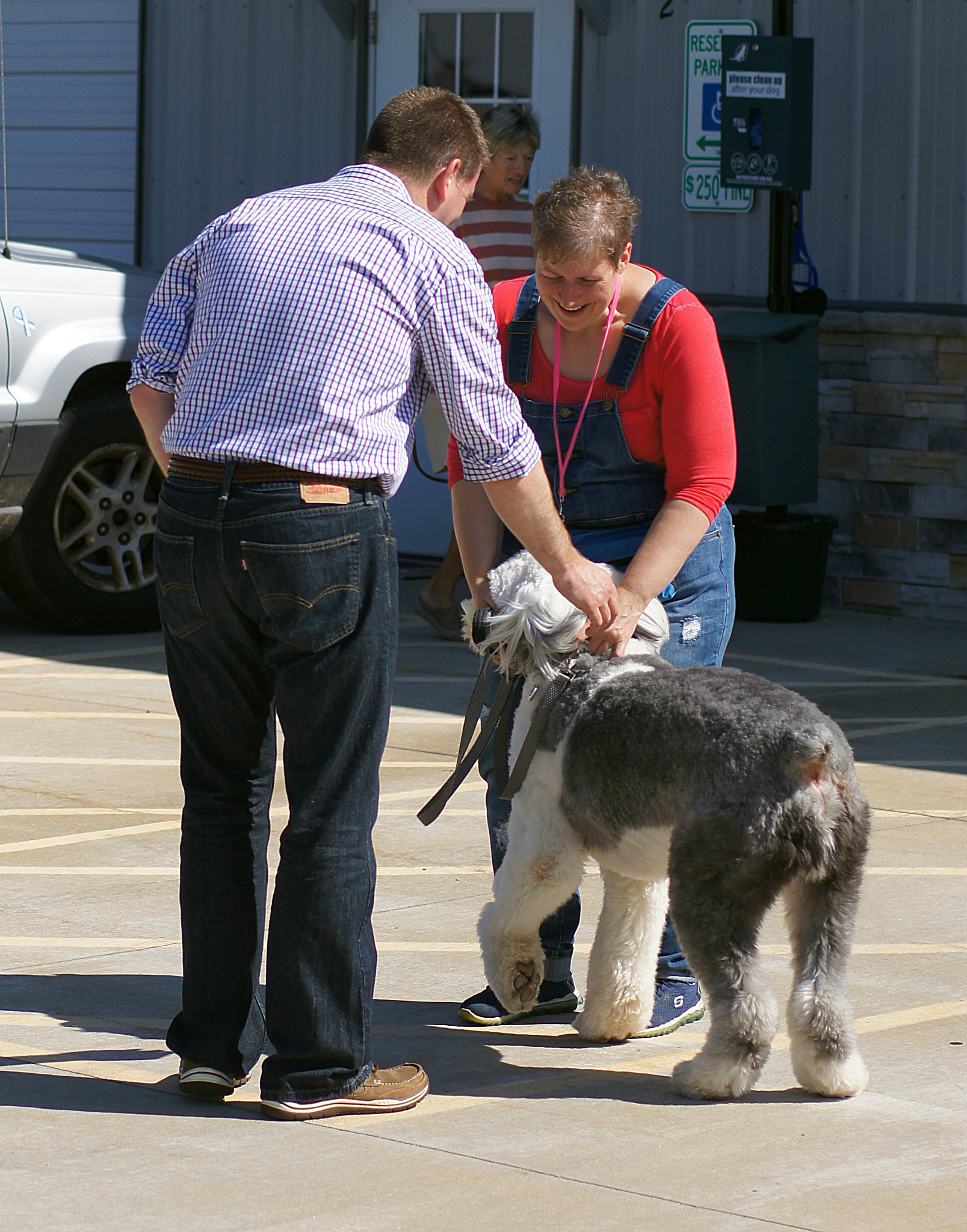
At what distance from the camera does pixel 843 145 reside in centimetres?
1067

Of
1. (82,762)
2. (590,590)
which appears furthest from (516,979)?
(82,762)

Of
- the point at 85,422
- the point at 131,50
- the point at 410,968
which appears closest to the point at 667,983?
the point at 410,968

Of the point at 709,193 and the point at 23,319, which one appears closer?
the point at 23,319

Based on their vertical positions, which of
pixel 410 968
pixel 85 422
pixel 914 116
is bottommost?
pixel 410 968

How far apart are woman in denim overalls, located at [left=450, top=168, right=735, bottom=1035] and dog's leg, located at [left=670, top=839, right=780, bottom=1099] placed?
22.1 inches

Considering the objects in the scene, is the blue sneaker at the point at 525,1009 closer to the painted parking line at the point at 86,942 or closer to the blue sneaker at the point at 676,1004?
the blue sneaker at the point at 676,1004

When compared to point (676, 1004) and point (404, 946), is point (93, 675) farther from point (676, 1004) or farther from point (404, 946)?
point (676, 1004)

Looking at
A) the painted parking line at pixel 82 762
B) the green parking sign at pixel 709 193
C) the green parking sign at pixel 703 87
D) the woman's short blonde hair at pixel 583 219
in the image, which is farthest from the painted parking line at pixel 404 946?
the green parking sign at pixel 703 87

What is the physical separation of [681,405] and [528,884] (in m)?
1.11

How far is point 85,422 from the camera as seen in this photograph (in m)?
9.23

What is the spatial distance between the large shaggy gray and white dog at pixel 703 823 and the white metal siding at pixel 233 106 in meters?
8.70

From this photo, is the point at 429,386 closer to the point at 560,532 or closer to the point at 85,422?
the point at 560,532

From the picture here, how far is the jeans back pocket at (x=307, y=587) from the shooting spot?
3680 mm

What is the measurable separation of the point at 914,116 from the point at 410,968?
6.95m
